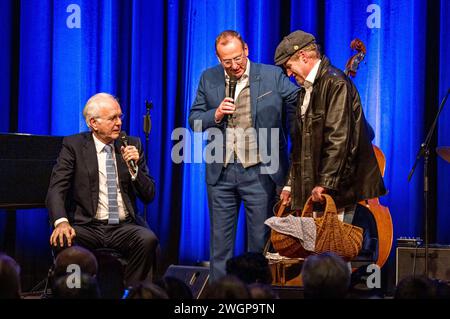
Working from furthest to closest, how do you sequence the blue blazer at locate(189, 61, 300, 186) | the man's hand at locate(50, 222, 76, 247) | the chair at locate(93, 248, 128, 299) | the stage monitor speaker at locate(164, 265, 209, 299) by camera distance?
1. the chair at locate(93, 248, 128, 299)
2. the stage monitor speaker at locate(164, 265, 209, 299)
3. the blue blazer at locate(189, 61, 300, 186)
4. the man's hand at locate(50, 222, 76, 247)

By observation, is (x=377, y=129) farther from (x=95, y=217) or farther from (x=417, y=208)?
(x=95, y=217)

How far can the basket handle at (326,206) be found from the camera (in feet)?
12.8

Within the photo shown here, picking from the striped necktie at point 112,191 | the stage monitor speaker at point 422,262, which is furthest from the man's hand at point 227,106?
the stage monitor speaker at point 422,262

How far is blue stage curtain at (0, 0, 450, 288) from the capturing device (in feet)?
18.6

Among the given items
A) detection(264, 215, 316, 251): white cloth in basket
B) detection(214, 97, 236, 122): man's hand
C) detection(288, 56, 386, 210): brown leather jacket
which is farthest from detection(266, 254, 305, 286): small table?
detection(214, 97, 236, 122): man's hand

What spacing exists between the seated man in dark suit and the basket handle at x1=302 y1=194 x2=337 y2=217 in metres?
0.99

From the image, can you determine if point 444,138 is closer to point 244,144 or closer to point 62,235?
point 244,144

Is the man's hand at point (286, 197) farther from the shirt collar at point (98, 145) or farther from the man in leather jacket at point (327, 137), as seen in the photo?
the shirt collar at point (98, 145)

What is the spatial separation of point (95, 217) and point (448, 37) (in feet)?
9.76

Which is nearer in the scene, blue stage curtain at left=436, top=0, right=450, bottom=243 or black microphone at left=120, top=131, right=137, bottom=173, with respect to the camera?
black microphone at left=120, top=131, right=137, bottom=173

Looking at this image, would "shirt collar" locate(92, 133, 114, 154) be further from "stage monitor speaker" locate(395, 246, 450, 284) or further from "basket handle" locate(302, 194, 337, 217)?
"stage monitor speaker" locate(395, 246, 450, 284)

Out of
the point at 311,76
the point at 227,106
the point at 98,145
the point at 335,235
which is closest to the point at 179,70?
the point at 98,145

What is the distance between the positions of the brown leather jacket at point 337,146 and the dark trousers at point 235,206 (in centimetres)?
41
